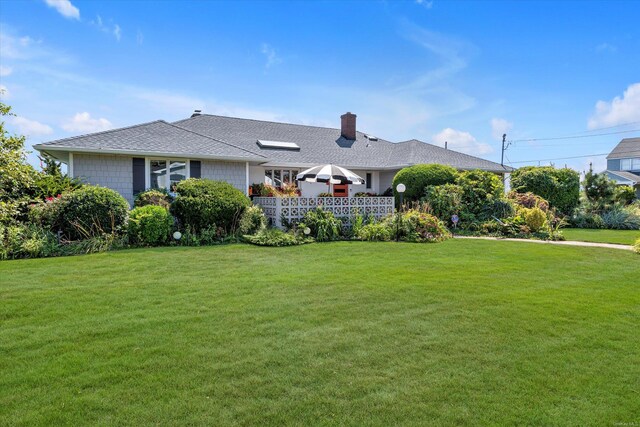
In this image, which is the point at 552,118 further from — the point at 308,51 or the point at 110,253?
A: the point at 110,253

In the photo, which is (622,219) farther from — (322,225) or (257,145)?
(257,145)

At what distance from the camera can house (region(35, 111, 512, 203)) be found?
13523 millimetres

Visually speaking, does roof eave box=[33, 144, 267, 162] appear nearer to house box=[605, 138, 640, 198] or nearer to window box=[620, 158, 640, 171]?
house box=[605, 138, 640, 198]

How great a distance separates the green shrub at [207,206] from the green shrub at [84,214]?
1.77 meters

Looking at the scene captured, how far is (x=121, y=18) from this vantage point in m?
10.6

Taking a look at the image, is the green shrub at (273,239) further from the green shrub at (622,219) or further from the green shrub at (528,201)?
the green shrub at (622,219)

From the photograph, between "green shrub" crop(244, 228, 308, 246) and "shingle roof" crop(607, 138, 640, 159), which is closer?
"green shrub" crop(244, 228, 308, 246)

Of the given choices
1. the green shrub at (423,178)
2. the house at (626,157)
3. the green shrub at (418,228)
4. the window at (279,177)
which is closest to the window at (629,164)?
the house at (626,157)

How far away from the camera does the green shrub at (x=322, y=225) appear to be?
12180 mm

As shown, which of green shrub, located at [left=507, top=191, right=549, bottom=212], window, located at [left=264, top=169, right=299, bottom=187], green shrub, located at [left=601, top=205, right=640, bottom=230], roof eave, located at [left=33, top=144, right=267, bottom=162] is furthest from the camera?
window, located at [left=264, top=169, right=299, bottom=187]

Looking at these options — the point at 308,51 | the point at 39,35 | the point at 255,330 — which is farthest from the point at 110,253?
the point at 308,51

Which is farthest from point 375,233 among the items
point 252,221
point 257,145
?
point 257,145

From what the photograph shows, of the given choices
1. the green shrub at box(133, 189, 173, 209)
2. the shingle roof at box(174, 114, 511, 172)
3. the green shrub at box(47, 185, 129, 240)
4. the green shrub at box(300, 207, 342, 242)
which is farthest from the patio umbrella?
the green shrub at box(47, 185, 129, 240)

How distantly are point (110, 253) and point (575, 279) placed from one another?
10.1 metres
